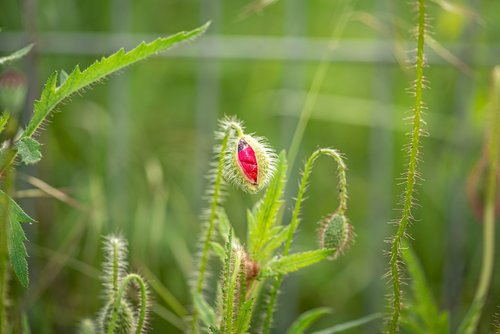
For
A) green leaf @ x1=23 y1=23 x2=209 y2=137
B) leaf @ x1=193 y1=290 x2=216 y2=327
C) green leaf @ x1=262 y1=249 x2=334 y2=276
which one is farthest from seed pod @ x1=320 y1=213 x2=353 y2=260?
green leaf @ x1=23 y1=23 x2=209 y2=137

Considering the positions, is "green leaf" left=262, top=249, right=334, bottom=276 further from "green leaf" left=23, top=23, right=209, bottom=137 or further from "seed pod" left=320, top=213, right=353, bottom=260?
"green leaf" left=23, top=23, right=209, bottom=137

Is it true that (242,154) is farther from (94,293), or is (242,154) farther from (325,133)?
(325,133)

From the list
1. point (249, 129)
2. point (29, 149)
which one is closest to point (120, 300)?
point (29, 149)

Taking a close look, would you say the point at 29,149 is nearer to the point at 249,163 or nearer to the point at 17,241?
the point at 17,241

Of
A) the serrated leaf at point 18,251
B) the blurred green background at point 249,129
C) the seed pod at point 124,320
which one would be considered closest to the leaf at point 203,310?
the seed pod at point 124,320

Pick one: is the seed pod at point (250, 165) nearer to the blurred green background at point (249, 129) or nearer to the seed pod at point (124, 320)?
the seed pod at point (124, 320)
